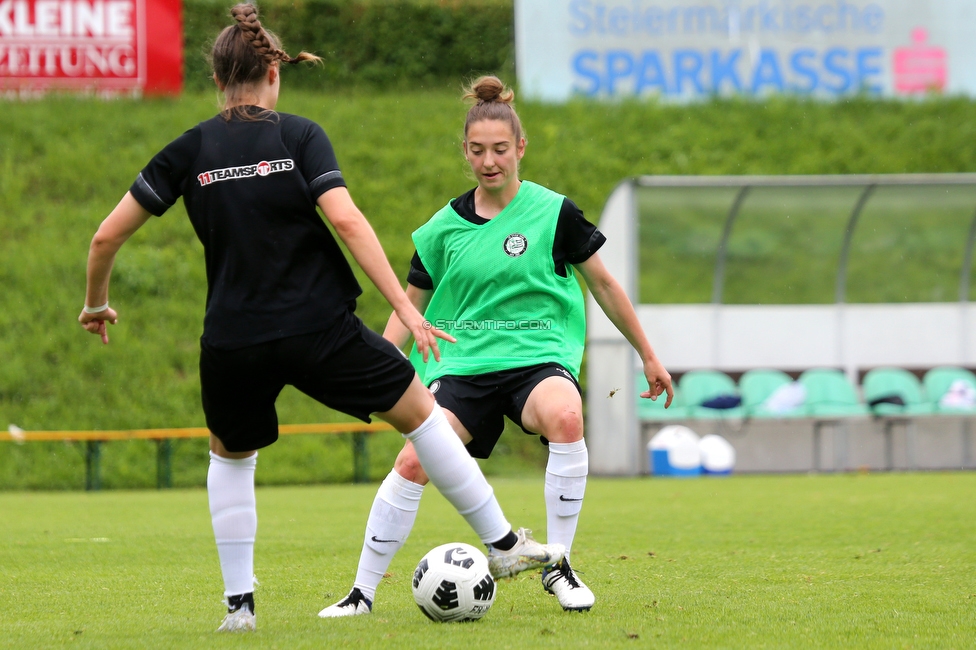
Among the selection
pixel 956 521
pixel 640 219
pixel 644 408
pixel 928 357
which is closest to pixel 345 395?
pixel 956 521

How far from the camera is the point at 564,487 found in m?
4.37

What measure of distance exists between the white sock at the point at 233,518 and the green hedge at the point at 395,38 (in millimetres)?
18910

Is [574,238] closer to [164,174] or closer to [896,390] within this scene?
[164,174]

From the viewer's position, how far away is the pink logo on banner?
64.3 feet

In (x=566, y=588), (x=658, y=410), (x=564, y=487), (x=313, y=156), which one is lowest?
(x=658, y=410)

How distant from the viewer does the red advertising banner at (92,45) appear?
18047 millimetres

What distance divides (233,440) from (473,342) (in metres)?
1.16

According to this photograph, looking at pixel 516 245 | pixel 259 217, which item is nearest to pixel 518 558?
pixel 516 245

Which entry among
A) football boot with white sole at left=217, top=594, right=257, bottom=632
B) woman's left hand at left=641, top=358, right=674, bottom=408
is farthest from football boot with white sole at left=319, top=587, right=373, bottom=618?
woman's left hand at left=641, top=358, right=674, bottom=408

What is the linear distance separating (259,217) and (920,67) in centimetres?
1860

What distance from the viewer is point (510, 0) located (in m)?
22.5

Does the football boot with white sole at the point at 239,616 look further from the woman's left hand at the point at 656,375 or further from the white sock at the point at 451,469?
the woman's left hand at the point at 656,375

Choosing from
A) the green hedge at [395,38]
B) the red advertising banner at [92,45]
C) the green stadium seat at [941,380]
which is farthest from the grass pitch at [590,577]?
the green hedge at [395,38]

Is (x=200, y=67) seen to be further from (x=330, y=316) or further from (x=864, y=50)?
(x=330, y=316)
